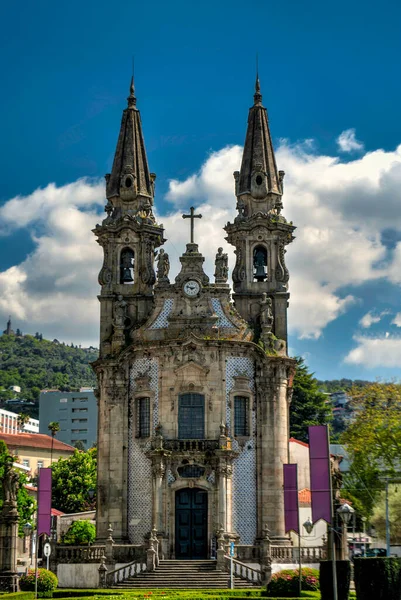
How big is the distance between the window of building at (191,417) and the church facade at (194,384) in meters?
0.06

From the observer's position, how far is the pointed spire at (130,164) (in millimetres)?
60469

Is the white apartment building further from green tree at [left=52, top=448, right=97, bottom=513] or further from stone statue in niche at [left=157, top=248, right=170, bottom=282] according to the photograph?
stone statue in niche at [left=157, top=248, right=170, bottom=282]

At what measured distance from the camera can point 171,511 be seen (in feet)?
172

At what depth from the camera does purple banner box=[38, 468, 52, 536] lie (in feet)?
159

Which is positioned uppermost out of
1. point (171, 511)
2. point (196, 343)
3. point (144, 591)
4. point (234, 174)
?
point (234, 174)

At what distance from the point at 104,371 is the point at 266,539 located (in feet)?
45.4

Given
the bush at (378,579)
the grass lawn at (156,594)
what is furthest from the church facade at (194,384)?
the bush at (378,579)

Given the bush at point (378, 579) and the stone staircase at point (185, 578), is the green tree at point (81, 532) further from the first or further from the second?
the bush at point (378, 579)

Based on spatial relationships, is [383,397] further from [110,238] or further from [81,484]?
[81,484]

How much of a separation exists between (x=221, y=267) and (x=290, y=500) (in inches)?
550

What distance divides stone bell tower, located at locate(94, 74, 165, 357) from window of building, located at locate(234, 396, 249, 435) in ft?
24.3

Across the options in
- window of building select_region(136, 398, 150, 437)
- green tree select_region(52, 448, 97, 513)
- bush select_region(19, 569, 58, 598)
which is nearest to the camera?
bush select_region(19, 569, 58, 598)

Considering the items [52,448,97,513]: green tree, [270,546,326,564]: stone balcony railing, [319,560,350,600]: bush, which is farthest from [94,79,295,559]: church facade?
[52,448,97,513]: green tree

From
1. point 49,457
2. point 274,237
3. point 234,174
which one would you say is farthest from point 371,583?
point 49,457
